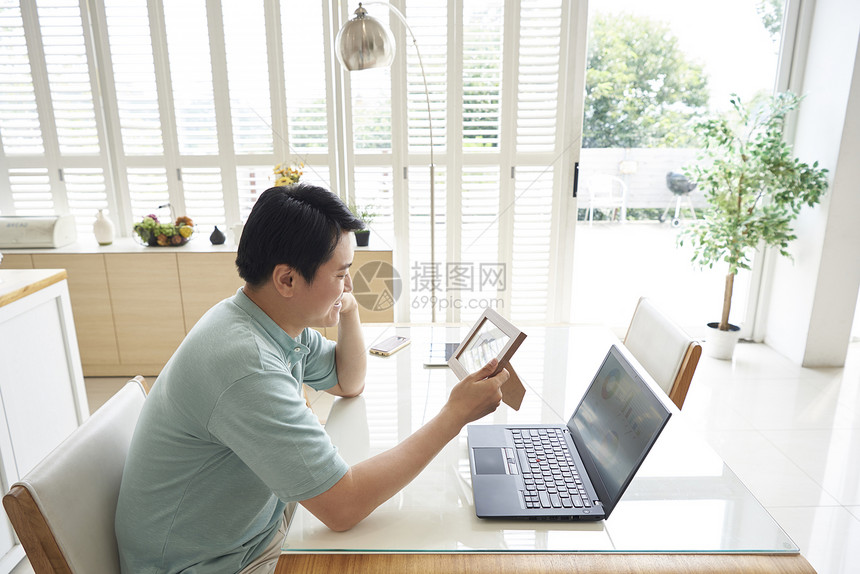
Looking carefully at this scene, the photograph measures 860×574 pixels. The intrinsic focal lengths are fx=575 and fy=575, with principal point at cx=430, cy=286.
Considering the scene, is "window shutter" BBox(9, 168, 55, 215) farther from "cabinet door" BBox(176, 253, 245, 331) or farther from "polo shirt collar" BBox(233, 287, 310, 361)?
"polo shirt collar" BBox(233, 287, 310, 361)

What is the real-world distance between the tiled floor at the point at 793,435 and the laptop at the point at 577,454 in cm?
124

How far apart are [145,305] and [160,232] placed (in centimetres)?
41

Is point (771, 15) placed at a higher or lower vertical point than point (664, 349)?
→ higher

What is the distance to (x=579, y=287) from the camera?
404 centimetres

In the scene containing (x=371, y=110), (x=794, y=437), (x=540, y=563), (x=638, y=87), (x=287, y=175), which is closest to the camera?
(x=540, y=563)

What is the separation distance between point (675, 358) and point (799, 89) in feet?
8.58

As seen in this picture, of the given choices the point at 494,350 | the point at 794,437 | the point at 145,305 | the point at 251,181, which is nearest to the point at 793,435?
the point at 794,437

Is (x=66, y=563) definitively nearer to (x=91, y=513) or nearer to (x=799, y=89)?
(x=91, y=513)

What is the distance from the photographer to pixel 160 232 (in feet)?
10.5

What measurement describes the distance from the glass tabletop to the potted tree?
2198 millimetres

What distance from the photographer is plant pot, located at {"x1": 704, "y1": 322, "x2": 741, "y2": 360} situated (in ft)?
11.2

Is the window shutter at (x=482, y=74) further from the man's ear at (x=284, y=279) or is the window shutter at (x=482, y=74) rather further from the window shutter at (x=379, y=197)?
the man's ear at (x=284, y=279)

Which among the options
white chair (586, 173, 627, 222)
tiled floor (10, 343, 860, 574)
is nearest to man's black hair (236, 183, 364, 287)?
tiled floor (10, 343, 860, 574)

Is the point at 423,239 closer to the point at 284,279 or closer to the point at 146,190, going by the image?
the point at 146,190
